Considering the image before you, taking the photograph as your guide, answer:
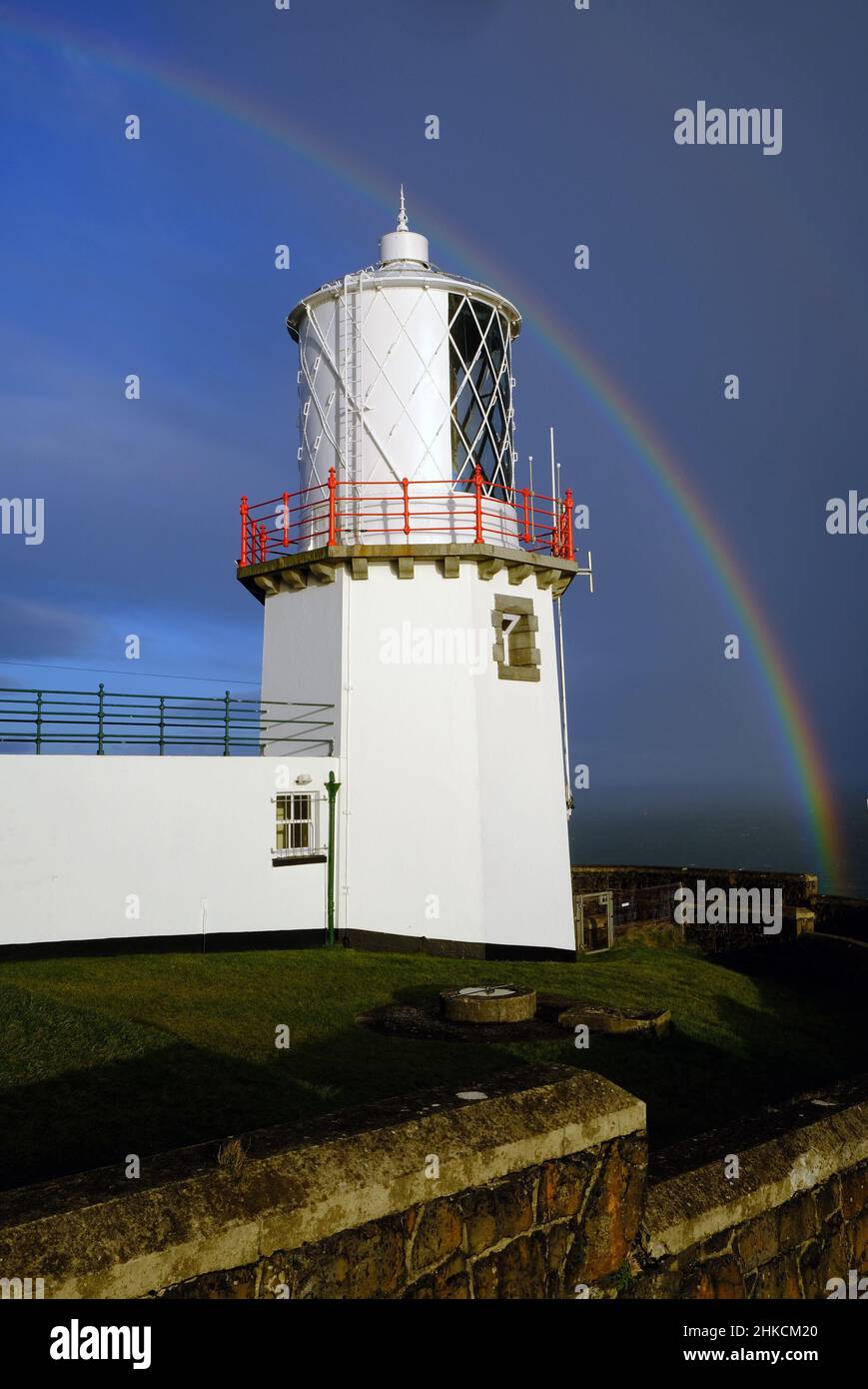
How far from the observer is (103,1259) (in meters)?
3.73

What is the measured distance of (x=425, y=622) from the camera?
18500 millimetres

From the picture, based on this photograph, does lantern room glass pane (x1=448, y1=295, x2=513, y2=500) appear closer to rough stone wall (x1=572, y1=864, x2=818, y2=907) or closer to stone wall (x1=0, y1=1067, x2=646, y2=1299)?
rough stone wall (x1=572, y1=864, x2=818, y2=907)

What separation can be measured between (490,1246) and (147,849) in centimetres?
1304

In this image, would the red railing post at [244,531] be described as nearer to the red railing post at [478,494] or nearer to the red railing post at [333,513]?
the red railing post at [333,513]

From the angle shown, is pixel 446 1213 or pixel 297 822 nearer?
pixel 446 1213

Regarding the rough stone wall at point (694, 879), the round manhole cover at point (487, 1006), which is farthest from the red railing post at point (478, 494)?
the rough stone wall at point (694, 879)

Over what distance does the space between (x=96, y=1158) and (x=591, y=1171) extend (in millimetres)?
3130

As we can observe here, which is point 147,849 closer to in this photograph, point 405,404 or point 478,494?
point 478,494

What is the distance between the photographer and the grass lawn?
7359 millimetres

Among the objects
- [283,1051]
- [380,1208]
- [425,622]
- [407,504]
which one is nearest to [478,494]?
[407,504]

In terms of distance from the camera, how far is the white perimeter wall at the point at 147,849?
1605 cm

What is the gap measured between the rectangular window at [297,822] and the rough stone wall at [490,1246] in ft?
42.5
